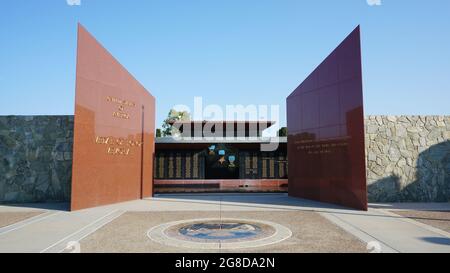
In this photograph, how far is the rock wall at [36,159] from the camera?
1520 cm

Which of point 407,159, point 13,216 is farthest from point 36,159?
point 407,159

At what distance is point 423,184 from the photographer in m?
15.2

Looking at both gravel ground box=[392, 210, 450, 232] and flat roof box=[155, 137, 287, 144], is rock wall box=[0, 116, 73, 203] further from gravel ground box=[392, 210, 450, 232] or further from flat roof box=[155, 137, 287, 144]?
gravel ground box=[392, 210, 450, 232]

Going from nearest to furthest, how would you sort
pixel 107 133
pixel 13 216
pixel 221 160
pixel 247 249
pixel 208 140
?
pixel 247 249, pixel 13 216, pixel 107 133, pixel 208 140, pixel 221 160

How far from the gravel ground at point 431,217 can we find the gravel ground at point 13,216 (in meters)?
12.9

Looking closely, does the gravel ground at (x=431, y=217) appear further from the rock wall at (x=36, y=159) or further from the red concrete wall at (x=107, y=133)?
the rock wall at (x=36, y=159)

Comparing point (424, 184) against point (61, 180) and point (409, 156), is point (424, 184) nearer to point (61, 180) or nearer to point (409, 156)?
point (409, 156)

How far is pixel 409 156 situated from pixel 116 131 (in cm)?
1389

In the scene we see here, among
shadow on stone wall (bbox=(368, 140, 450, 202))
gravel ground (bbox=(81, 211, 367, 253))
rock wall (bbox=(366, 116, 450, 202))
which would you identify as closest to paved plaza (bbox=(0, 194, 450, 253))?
gravel ground (bbox=(81, 211, 367, 253))

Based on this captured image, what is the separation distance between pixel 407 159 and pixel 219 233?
11.4 meters

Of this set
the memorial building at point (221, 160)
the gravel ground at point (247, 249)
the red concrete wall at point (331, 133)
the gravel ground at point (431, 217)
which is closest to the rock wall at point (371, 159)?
the red concrete wall at point (331, 133)

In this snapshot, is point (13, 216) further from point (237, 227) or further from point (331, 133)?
point (331, 133)
